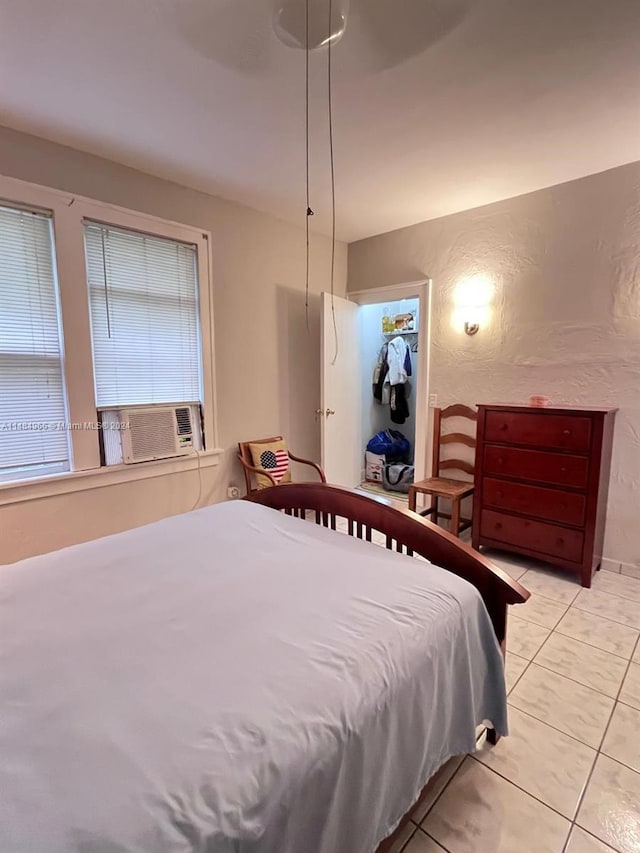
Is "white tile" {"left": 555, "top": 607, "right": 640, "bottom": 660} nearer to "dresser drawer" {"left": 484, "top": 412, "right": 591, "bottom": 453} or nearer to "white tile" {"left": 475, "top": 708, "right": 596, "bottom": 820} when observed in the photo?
"white tile" {"left": 475, "top": 708, "right": 596, "bottom": 820}

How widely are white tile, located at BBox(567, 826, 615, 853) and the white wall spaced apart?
2.55 meters

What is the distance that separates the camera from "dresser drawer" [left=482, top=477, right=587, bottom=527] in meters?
2.48

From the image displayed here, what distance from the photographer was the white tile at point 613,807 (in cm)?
117

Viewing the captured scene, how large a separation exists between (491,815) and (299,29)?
8.75 feet

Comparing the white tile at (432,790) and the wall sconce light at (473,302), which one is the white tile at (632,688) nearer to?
the white tile at (432,790)

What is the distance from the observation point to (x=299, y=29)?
4.80 feet

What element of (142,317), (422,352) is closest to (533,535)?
(422,352)

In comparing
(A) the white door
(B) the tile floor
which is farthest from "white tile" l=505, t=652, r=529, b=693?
(A) the white door

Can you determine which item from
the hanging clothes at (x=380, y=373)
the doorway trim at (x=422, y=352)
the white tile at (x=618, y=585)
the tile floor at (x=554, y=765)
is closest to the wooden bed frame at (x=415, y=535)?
the tile floor at (x=554, y=765)

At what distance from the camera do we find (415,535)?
1514 millimetres

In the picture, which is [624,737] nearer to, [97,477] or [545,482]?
[545,482]

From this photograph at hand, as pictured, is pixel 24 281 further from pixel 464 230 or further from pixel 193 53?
pixel 464 230

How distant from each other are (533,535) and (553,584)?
1.00 feet

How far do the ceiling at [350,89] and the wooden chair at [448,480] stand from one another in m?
1.66
